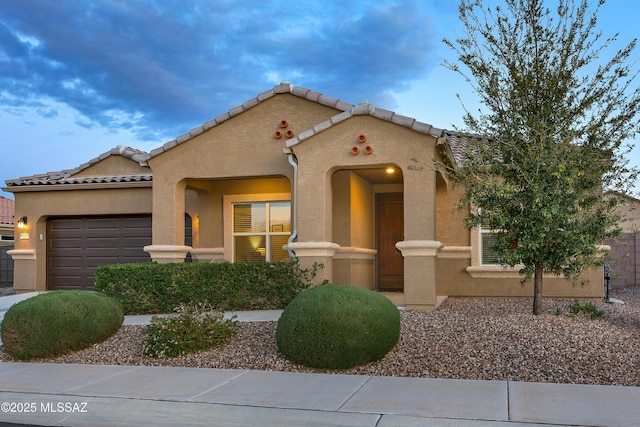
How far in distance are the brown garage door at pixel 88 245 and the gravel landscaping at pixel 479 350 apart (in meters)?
7.75

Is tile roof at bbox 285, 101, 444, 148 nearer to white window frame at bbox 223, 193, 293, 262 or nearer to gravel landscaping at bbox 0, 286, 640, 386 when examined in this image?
gravel landscaping at bbox 0, 286, 640, 386

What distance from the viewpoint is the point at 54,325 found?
30.7 feet

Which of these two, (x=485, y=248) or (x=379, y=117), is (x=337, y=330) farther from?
(x=485, y=248)

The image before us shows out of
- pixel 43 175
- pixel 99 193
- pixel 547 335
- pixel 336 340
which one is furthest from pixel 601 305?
pixel 43 175

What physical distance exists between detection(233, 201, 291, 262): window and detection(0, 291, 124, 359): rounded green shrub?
679 cm

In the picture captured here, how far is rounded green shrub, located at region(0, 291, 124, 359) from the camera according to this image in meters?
9.27

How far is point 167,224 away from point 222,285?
2638 mm

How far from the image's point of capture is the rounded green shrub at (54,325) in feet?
30.4

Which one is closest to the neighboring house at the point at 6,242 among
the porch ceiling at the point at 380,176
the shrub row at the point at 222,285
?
the shrub row at the point at 222,285

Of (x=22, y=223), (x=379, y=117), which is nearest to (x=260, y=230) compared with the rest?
(x=379, y=117)

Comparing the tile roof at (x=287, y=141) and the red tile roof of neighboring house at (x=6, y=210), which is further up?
the tile roof at (x=287, y=141)

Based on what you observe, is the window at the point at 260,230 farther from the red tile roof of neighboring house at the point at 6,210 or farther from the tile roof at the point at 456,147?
A: the red tile roof of neighboring house at the point at 6,210

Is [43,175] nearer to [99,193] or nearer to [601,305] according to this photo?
[99,193]

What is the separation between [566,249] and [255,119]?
24.7 ft
